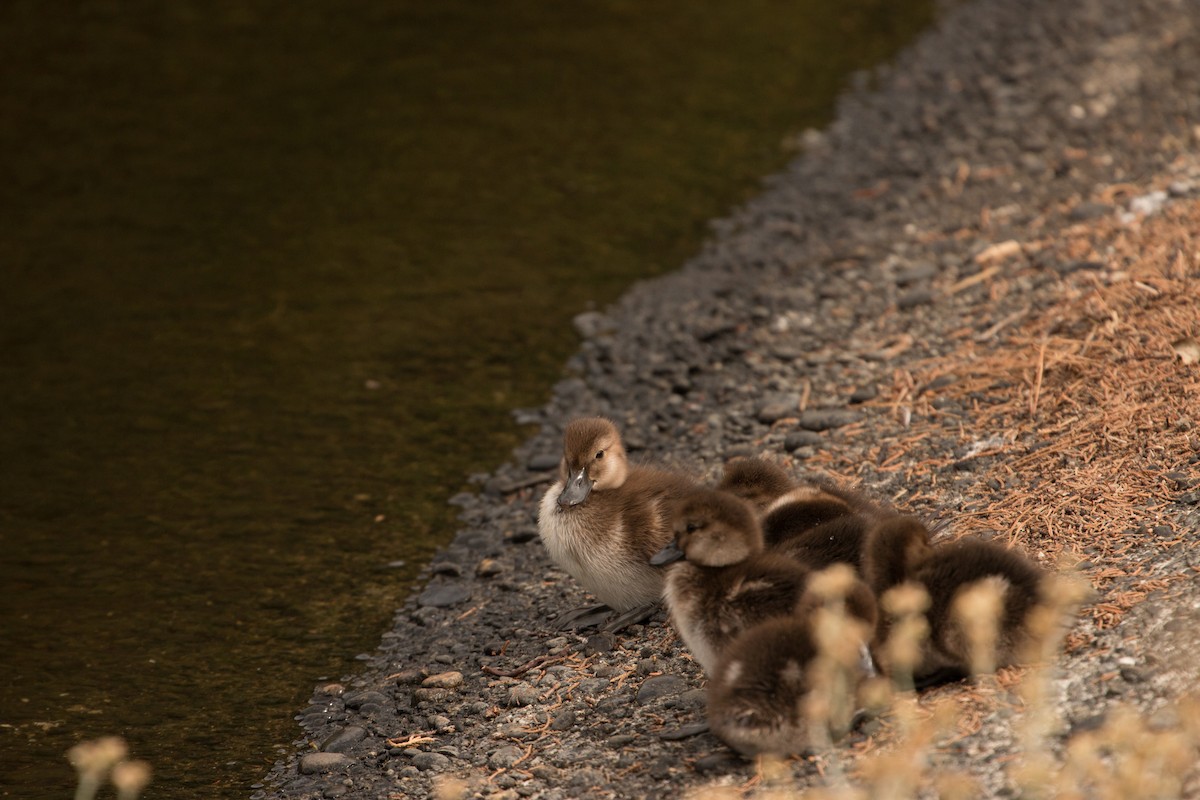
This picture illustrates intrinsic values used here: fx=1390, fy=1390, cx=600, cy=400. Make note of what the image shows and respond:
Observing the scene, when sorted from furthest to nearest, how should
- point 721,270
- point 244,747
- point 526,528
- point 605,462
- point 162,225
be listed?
point 162,225 → point 721,270 → point 526,528 → point 605,462 → point 244,747

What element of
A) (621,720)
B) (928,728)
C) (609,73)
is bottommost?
(621,720)

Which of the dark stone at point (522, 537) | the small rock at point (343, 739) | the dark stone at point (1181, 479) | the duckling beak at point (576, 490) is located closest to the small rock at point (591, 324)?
the dark stone at point (522, 537)

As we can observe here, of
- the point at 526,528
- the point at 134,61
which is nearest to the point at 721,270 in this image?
the point at 526,528

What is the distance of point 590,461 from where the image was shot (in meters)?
Answer: 6.12

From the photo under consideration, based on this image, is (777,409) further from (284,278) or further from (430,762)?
(284,278)

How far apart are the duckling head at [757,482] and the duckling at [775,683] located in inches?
47.7

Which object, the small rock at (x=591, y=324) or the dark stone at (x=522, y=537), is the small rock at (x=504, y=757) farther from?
the small rock at (x=591, y=324)

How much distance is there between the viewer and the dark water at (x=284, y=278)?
21.5 feet

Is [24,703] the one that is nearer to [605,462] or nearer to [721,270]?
[605,462]

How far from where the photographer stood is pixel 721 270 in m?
10.0

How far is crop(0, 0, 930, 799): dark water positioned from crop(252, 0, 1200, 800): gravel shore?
34 centimetres

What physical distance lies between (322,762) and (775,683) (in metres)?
2.08

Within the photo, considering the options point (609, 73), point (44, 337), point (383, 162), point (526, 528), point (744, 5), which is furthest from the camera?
point (744, 5)

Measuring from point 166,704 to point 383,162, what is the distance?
6.61m
